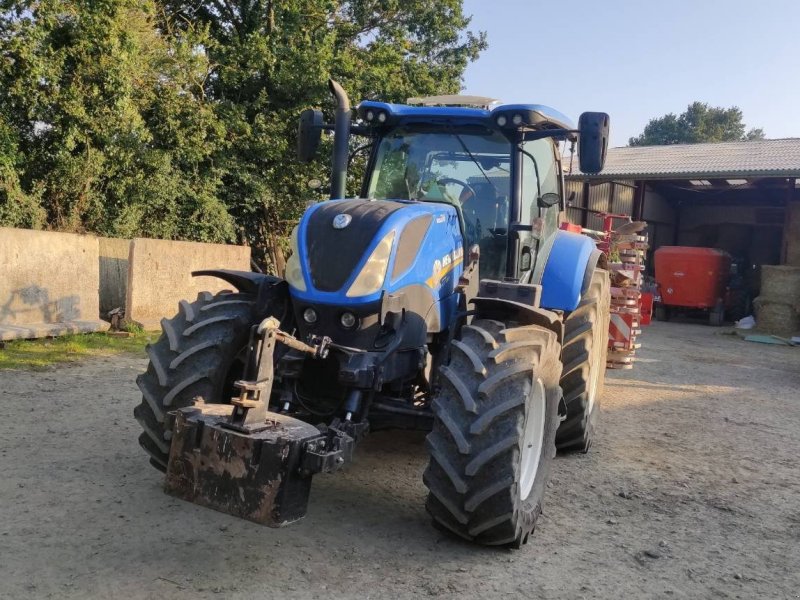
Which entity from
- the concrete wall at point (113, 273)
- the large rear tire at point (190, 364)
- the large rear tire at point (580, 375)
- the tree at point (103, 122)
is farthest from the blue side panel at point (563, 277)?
the tree at point (103, 122)

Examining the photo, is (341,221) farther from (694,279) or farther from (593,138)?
(694,279)

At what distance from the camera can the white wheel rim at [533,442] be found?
3.91 meters

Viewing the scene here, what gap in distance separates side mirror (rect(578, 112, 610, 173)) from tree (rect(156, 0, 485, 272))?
1011 cm

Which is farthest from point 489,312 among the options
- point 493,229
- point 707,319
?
point 707,319

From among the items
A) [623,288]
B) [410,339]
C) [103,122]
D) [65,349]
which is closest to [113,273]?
[65,349]

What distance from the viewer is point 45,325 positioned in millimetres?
8477

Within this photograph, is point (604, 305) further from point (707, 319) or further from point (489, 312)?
point (707, 319)

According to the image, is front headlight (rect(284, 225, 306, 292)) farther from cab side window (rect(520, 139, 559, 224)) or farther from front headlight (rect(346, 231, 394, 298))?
cab side window (rect(520, 139, 559, 224))

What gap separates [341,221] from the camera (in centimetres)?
384

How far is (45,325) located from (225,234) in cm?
564

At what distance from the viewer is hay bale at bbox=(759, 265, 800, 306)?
16.3m

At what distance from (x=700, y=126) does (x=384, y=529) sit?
62494 mm

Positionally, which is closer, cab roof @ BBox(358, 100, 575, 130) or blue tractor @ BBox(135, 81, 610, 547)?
blue tractor @ BBox(135, 81, 610, 547)

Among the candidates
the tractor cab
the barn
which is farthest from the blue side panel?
the barn
